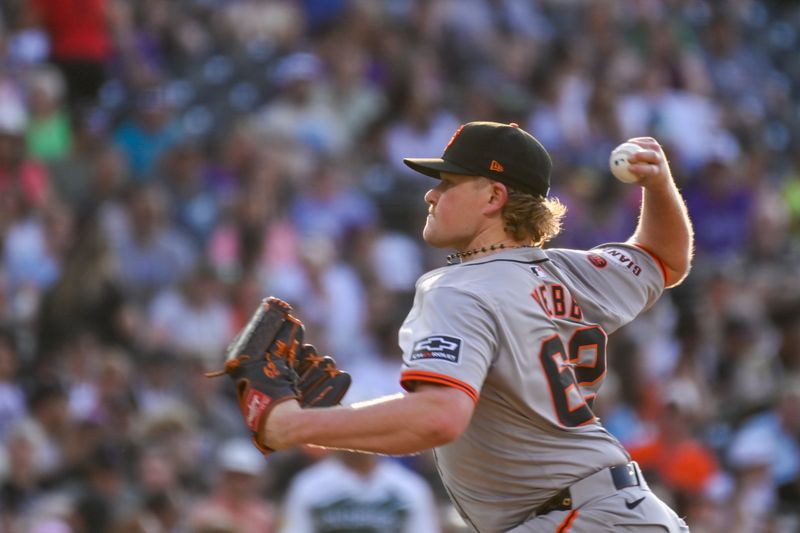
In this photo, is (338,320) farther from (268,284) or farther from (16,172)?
(16,172)

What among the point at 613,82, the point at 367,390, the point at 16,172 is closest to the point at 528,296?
the point at 367,390

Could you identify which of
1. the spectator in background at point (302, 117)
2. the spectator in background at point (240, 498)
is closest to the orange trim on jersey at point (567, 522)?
the spectator in background at point (240, 498)

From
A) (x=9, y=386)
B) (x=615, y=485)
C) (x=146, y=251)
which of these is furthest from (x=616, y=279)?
(x=146, y=251)

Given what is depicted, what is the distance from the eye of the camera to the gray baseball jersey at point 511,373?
13.5ft

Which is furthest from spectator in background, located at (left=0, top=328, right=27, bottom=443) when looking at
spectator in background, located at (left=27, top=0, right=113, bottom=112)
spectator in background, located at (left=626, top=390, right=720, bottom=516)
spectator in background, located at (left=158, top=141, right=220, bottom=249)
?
spectator in background, located at (left=626, top=390, right=720, bottom=516)

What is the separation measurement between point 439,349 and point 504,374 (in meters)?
0.28

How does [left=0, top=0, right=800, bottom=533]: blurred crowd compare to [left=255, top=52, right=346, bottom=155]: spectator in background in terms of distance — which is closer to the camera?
[left=0, top=0, right=800, bottom=533]: blurred crowd

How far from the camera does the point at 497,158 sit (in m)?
4.50

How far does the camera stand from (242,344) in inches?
170

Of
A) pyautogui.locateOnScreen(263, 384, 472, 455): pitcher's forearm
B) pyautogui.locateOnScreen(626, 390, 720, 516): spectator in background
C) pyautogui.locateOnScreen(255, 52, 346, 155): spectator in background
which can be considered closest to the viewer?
pyautogui.locateOnScreen(263, 384, 472, 455): pitcher's forearm

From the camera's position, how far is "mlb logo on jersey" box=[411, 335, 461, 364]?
4.03 metres

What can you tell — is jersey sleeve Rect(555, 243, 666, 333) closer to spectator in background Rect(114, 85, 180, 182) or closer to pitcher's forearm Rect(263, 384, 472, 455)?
pitcher's forearm Rect(263, 384, 472, 455)

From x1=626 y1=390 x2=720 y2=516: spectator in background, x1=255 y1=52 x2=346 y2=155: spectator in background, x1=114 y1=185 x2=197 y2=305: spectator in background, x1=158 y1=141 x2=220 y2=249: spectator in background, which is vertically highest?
x1=255 y1=52 x2=346 y2=155: spectator in background

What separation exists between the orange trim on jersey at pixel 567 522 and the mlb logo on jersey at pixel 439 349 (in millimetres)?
687
